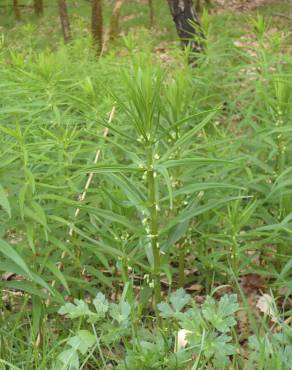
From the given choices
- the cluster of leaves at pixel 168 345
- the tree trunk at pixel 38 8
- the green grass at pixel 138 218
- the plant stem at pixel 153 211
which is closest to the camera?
the cluster of leaves at pixel 168 345

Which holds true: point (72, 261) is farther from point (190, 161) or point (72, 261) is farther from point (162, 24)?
point (162, 24)

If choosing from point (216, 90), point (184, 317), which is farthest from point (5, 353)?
point (216, 90)

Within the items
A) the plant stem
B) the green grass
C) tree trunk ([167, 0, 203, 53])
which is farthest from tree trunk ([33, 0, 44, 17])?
A: the plant stem

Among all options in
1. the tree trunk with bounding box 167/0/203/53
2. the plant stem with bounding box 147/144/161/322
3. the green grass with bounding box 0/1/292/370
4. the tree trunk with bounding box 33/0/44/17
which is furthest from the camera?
the tree trunk with bounding box 33/0/44/17

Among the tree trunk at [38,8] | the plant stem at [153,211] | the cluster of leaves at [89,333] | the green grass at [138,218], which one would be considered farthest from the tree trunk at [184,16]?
the tree trunk at [38,8]

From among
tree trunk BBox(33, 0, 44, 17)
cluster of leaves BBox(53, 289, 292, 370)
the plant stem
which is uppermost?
the plant stem

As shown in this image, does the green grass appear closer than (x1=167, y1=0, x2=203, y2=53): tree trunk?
Yes

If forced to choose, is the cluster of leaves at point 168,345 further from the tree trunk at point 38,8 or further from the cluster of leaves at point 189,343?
the tree trunk at point 38,8

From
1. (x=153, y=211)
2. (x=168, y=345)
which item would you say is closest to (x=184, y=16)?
(x=153, y=211)

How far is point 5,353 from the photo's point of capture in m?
2.60

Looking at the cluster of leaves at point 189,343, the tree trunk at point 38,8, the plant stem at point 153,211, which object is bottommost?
the tree trunk at point 38,8

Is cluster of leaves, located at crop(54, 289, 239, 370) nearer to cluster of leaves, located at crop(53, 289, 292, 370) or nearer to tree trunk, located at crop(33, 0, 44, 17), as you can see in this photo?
cluster of leaves, located at crop(53, 289, 292, 370)

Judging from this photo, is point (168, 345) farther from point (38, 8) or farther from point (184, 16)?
point (38, 8)

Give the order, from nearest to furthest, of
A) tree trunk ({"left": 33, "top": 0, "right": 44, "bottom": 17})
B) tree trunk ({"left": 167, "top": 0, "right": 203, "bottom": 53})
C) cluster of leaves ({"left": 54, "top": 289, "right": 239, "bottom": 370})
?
cluster of leaves ({"left": 54, "top": 289, "right": 239, "bottom": 370}) < tree trunk ({"left": 167, "top": 0, "right": 203, "bottom": 53}) < tree trunk ({"left": 33, "top": 0, "right": 44, "bottom": 17})
